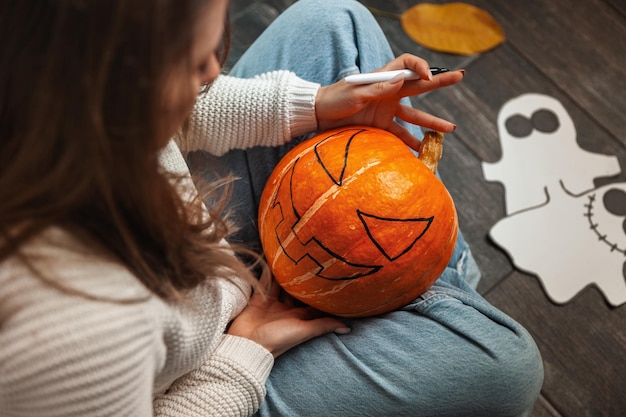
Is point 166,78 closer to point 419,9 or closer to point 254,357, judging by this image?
point 254,357

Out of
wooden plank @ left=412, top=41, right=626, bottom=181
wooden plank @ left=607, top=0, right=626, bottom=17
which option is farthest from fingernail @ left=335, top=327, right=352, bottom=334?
wooden plank @ left=607, top=0, right=626, bottom=17

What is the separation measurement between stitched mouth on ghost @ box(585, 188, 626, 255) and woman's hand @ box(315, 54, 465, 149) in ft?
1.82

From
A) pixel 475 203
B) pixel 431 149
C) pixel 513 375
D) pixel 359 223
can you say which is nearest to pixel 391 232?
pixel 359 223

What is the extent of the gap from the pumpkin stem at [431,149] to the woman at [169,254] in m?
0.03

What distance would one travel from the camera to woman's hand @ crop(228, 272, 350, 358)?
0.74m

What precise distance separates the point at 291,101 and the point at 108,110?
0.38 metres

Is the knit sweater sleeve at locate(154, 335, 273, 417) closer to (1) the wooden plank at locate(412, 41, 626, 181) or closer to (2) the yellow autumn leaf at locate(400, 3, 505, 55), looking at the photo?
(1) the wooden plank at locate(412, 41, 626, 181)

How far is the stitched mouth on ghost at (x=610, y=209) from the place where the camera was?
1.14m

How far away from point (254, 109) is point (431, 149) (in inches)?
9.0

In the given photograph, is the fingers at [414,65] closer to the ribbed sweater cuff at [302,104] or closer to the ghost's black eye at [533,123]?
the ribbed sweater cuff at [302,104]

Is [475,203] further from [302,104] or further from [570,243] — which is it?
[302,104]

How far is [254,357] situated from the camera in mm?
709

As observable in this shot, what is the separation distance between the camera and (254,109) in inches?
29.9

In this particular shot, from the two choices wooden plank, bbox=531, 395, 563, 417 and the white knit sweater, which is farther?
wooden plank, bbox=531, 395, 563, 417
